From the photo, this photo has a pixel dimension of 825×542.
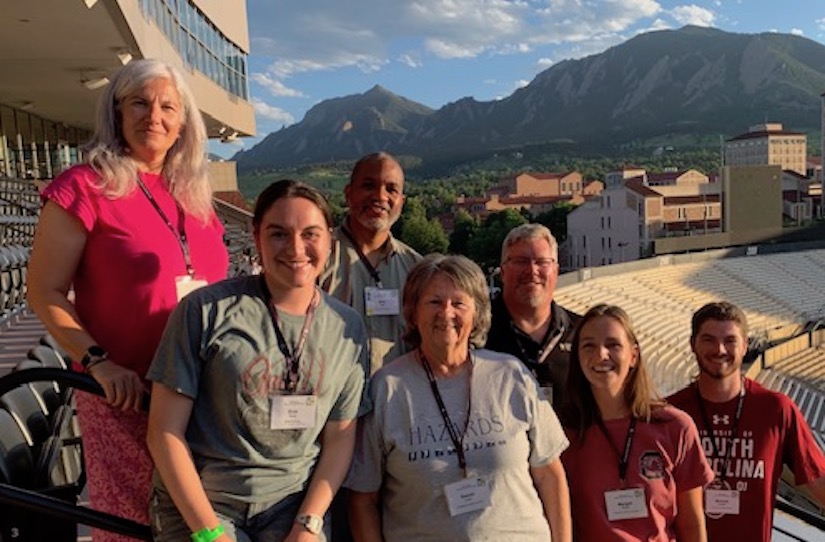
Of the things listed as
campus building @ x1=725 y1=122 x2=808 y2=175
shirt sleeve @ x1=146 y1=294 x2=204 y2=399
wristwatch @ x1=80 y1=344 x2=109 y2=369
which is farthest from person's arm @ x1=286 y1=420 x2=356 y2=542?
campus building @ x1=725 y1=122 x2=808 y2=175

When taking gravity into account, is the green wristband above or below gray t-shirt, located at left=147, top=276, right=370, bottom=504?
below

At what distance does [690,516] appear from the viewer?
7.70 ft

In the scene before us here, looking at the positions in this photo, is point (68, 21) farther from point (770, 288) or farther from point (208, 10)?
point (770, 288)

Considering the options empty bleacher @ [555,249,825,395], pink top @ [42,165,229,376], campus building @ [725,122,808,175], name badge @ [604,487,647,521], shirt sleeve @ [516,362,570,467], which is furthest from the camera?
campus building @ [725,122,808,175]

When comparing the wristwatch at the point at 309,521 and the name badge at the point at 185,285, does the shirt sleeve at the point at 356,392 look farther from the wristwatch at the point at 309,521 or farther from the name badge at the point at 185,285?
the name badge at the point at 185,285

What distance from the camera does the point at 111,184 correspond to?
1.85 m

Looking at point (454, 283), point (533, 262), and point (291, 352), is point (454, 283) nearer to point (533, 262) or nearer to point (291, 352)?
point (291, 352)

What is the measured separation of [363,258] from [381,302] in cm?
22

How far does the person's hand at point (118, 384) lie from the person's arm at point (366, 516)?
2.20ft

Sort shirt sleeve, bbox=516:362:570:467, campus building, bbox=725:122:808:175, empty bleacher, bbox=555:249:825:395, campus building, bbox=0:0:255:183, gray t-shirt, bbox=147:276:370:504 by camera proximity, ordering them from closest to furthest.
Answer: gray t-shirt, bbox=147:276:370:504 < shirt sleeve, bbox=516:362:570:467 < campus building, bbox=0:0:255:183 < empty bleacher, bbox=555:249:825:395 < campus building, bbox=725:122:808:175

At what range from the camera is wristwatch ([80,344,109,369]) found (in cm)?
175

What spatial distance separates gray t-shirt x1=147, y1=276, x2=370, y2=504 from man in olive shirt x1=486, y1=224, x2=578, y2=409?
1.04 metres

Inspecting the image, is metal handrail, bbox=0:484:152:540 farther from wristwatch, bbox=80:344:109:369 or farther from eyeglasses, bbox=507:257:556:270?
eyeglasses, bbox=507:257:556:270

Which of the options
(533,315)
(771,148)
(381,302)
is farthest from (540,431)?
(771,148)
